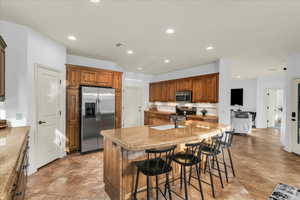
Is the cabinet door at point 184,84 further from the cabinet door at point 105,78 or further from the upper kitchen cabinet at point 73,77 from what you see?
the upper kitchen cabinet at point 73,77

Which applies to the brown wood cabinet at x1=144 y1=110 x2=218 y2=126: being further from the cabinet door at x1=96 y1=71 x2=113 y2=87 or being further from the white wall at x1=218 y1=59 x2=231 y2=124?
the cabinet door at x1=96 y1=71 x2=113 y2=87

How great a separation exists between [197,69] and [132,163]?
4.61 m

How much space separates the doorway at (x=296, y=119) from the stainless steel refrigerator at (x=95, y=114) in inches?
202

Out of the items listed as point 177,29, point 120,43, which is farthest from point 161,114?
point 177,29

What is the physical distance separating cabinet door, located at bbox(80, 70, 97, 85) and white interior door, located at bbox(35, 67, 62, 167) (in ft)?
2.03

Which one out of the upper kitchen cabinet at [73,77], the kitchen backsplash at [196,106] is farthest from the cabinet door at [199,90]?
the upper kitchen cabinet at [73,77]

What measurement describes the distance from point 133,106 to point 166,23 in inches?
195

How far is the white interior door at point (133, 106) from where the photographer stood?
6.74 meters

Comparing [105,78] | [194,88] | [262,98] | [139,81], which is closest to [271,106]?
[262,98]

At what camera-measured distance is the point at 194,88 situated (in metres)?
5.23

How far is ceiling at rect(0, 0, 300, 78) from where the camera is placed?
2.01 metres

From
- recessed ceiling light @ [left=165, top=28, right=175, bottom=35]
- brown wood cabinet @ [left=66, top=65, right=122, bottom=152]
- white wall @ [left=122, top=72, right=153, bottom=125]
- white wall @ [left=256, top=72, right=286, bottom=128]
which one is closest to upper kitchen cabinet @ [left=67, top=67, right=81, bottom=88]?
brown wood cabinet @ [left=66, top=65, right=122, bottom=152]

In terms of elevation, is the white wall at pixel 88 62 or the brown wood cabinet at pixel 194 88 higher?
the white wall at pixel 88 62

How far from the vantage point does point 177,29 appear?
8.79 feet
